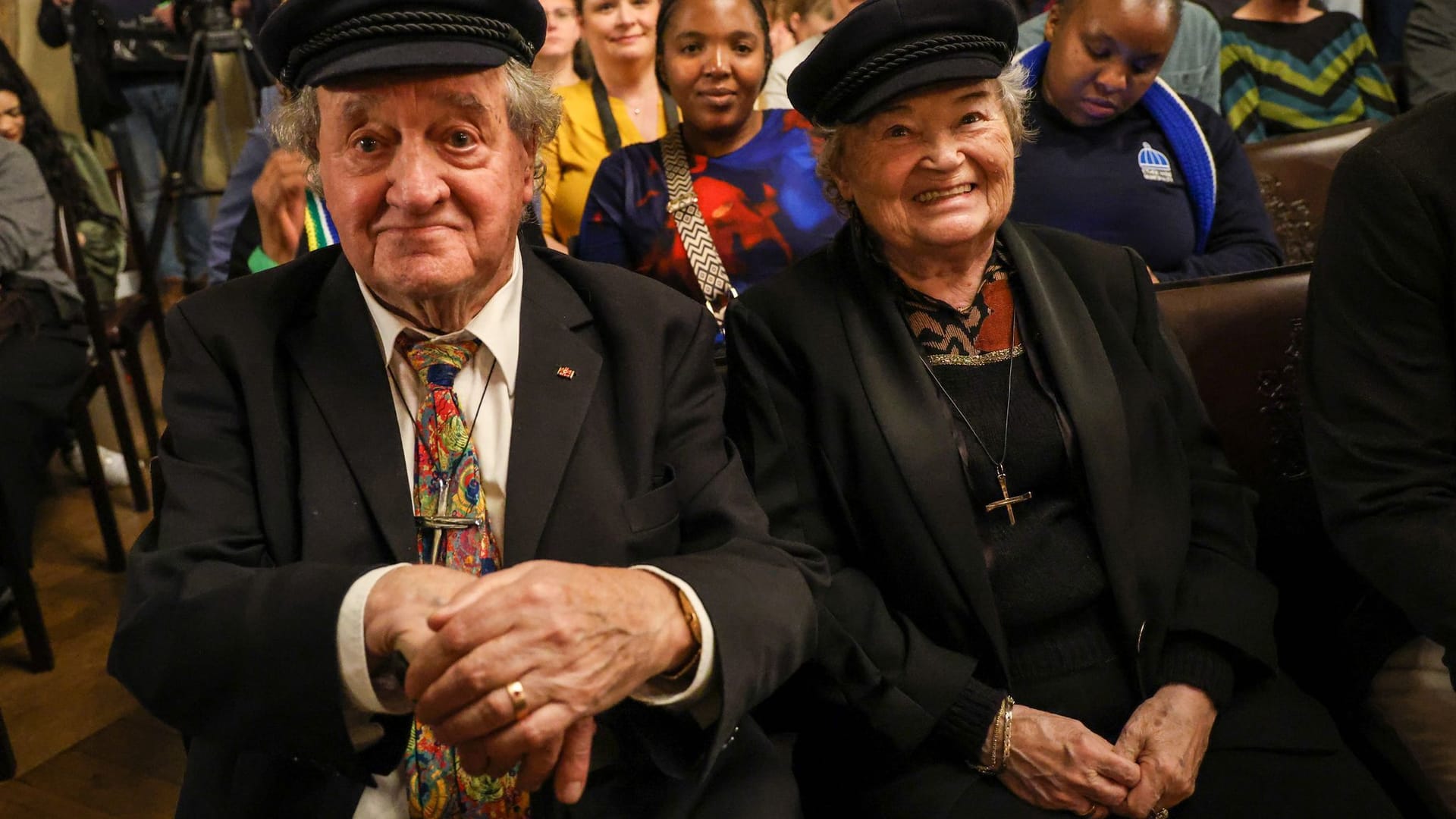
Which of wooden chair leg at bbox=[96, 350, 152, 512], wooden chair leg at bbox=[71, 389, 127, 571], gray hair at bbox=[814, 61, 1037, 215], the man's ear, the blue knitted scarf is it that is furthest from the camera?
wooden chair leg at bbox=[96, 350, 152, 512]

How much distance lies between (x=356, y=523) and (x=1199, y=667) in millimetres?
1041

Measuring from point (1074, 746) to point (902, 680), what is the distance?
21 centimetres

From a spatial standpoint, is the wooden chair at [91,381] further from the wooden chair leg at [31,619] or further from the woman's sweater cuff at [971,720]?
the woman's sweater cuff at [971,720]

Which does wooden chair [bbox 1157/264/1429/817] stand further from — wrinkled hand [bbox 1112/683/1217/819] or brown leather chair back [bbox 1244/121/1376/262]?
brown leather chair back [bbox 1244/121/1376/262]

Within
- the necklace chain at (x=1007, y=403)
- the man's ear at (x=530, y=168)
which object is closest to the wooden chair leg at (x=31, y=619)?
the man's ear at (x=530, y=168)

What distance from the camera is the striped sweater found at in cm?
340

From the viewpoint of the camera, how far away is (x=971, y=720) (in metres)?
1.39

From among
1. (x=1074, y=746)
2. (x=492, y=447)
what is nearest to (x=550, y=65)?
(x=492, y=447)

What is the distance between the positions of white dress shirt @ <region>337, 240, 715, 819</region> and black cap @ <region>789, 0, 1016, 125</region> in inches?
19.5

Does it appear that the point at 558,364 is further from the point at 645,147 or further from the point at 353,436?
the point at 645,147

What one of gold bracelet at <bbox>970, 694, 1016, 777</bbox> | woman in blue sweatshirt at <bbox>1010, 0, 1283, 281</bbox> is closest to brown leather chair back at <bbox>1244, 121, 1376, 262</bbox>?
woman in blue sweatshirt at <bbox>1010, 0, 1283, 281</bbox>

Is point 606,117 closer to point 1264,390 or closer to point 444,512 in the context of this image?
point 1264,390

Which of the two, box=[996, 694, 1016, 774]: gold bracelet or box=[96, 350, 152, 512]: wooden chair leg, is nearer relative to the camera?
box=[996, 694, 1016, 774]: gold bracelet

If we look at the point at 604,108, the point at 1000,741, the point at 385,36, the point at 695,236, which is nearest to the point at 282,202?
the point at 695,236
